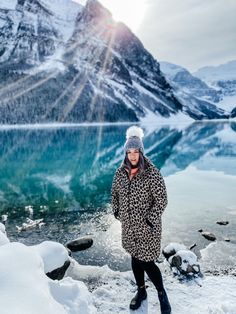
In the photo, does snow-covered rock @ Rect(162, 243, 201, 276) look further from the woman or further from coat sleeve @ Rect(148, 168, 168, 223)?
coat sleeve @ Rect(148, 168, 168, 223)

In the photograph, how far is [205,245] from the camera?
15.3 metres

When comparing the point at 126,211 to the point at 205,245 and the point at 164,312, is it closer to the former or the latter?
the point at 164,312

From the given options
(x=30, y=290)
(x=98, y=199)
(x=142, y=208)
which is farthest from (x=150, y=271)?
(x=98, y=199)

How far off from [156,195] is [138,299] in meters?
2.81

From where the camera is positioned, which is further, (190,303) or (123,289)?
(123,289)

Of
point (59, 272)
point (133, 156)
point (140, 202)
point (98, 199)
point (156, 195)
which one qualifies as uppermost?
point (133, 156)

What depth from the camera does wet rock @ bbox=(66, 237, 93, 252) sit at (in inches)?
589

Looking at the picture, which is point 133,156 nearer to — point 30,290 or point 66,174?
point 30,290

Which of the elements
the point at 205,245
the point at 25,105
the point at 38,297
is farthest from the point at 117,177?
the point at 25,105

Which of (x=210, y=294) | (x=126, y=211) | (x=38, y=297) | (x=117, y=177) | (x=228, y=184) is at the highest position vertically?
(x=117, y=177)

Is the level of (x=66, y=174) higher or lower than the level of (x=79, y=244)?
lower

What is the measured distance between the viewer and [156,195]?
7652 mm

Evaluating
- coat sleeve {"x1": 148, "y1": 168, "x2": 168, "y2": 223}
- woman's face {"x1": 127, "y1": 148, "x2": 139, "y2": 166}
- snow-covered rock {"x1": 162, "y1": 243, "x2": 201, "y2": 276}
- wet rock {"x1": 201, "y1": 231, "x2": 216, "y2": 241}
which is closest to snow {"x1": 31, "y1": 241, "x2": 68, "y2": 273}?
snow-covered rock {"x1": 162, "y1": 243, "x2": 201, "y2": 276}

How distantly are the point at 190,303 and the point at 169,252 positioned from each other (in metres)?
3.60
